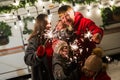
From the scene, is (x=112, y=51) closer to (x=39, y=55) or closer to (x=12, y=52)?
(x=12, y=52)

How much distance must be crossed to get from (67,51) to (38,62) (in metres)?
0.49

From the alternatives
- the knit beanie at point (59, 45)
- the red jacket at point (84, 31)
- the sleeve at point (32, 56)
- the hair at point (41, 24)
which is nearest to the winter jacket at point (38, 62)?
the sleeve at point (32, 56)

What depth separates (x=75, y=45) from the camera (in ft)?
9.19

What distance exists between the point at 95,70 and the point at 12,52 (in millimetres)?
3271

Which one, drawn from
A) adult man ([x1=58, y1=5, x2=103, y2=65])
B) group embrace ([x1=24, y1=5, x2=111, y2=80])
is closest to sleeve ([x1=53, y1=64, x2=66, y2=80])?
group embrace ([x1=24, y1=5, x2=111, y2=80])

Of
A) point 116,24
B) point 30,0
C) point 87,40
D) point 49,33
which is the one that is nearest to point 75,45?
point 87,40

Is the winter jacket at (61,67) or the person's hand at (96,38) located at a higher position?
the person's hand at (96,38)

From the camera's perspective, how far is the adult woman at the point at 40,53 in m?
3.08

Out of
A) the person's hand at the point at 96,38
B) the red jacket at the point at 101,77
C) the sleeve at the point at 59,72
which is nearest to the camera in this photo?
the sleeve at the point at 59,72

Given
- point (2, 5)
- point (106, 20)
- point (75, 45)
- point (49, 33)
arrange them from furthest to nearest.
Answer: point (106, 20) → point (2, 5) → point (49, 33) → point (75, 45)

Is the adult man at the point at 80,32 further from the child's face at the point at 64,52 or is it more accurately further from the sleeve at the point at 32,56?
the sleeve at the point at 32,56

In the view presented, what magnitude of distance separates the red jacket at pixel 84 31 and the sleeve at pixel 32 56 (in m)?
0.58

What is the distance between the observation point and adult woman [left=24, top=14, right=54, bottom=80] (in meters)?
3.08

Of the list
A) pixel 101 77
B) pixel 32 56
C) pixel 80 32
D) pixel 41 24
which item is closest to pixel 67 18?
pixel 80 32
